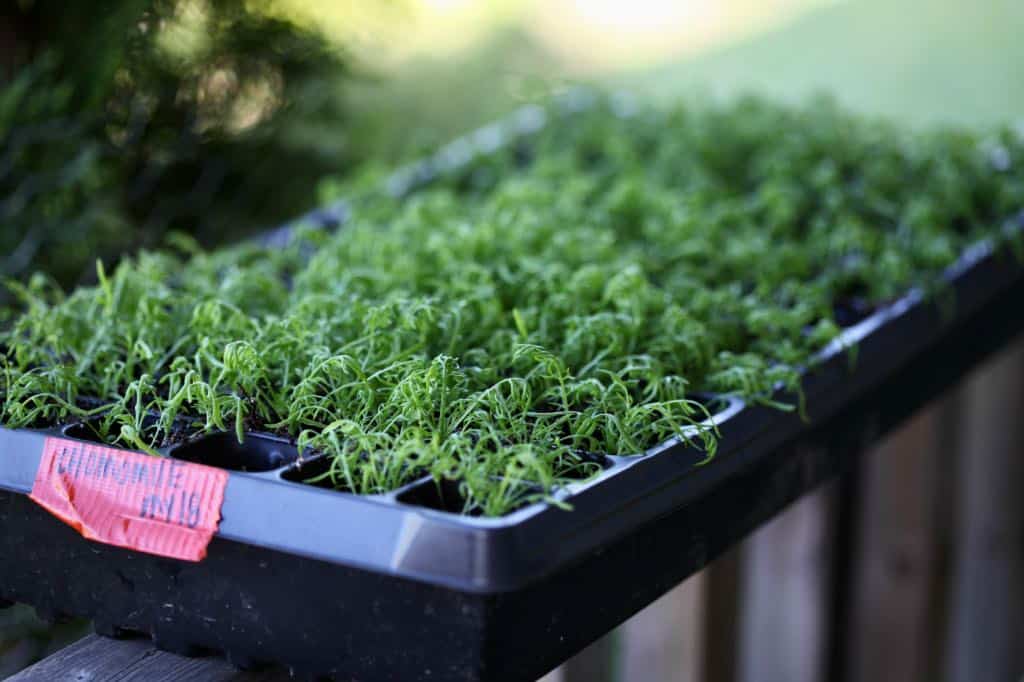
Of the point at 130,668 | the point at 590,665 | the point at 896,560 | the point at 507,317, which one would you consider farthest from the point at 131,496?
A: the point at 896,560

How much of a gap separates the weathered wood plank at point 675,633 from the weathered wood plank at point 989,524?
91cm

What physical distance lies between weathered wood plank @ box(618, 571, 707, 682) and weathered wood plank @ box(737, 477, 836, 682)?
0.38 metres

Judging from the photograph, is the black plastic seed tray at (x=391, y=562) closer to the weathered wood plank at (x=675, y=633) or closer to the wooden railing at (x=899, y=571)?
the weathered wood plank at (x=675, y=633)

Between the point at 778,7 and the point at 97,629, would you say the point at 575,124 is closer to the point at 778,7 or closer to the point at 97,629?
the point at 97,629

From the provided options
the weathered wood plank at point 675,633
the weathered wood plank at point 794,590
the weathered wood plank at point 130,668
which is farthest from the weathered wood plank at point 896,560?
the weathered wood plank at point 130,668

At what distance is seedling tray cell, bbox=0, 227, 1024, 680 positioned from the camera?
709 millimetres

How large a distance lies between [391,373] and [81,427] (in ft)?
0.80

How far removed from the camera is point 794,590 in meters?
2.02

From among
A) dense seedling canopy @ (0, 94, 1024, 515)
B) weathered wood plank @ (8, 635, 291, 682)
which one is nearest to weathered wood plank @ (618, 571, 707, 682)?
dense seedling canopy @ (0, 94, 1024, 515)

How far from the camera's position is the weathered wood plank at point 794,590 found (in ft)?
6.57

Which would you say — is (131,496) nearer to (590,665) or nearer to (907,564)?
(590,665)

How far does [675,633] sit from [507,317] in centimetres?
74

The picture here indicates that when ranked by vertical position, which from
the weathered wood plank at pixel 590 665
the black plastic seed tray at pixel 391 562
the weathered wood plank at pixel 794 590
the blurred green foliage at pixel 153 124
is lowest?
the weathered wood plank at pixel 794 590

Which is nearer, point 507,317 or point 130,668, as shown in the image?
point 130,668
